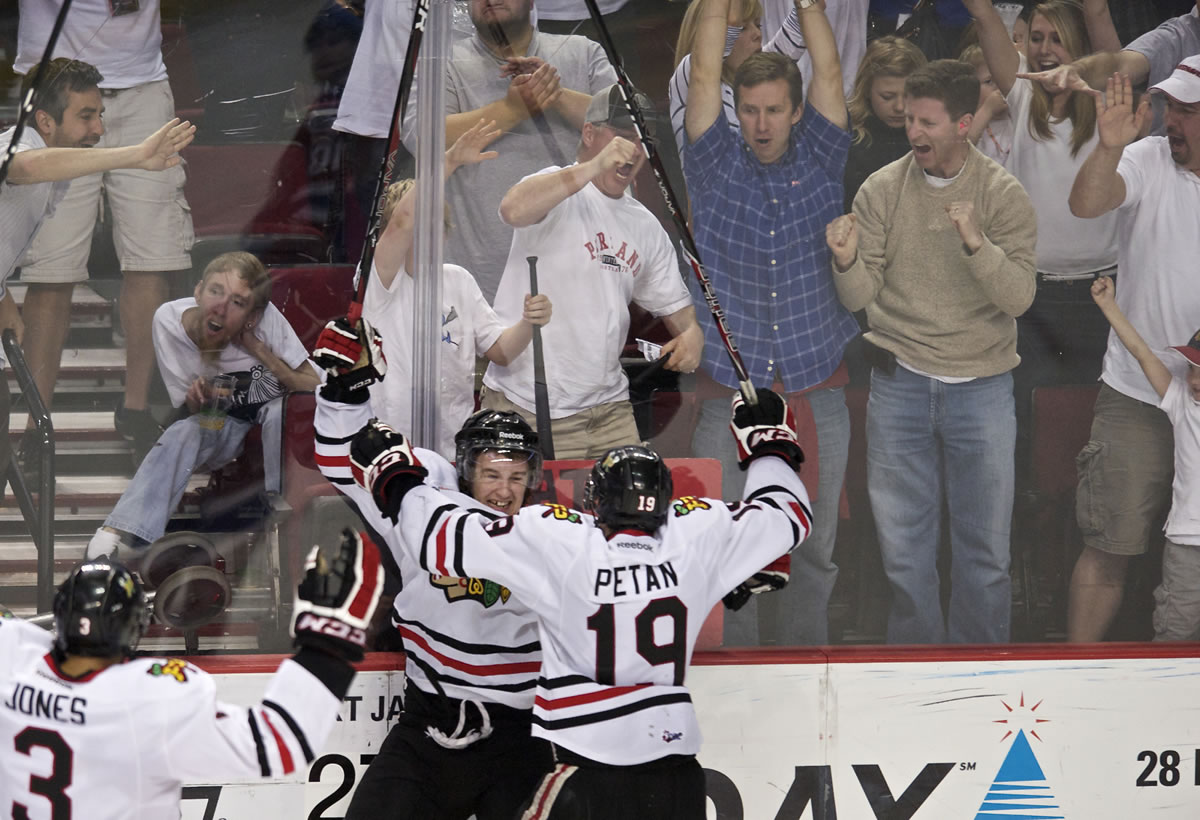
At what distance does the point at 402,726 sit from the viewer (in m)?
3.32

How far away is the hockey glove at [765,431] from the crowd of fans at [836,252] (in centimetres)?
46

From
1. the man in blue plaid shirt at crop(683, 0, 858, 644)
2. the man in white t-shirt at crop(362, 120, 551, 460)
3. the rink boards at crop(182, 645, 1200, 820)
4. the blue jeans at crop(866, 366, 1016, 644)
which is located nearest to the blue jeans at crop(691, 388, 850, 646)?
the man in blue plaid shirt at crop(683, 0, 858, 644)

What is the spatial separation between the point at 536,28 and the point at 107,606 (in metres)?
2.18

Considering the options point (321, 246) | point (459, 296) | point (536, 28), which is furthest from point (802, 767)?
point (536, 28)

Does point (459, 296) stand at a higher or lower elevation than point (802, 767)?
higher

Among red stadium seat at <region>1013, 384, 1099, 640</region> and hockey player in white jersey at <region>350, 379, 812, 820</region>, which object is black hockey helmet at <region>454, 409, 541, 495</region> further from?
red stadium seat at <region>1013, 384, 1099, 640</region>

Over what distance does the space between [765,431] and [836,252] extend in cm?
83

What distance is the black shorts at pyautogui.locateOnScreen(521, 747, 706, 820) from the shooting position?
2.86m

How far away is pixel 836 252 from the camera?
3.89m

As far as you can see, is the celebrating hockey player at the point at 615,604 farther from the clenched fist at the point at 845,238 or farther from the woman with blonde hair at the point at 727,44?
the woman with blonde hair at the point at 727,44

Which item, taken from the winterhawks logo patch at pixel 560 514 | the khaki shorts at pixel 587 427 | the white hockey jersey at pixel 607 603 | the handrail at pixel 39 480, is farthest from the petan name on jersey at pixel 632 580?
the handrail at pixel 39 480

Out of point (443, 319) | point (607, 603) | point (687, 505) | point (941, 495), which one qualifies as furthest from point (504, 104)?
point (941, 495)

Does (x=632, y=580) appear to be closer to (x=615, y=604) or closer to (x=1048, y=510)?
(x=615, y=604)

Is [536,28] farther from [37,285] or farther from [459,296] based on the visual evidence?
[37,285]
